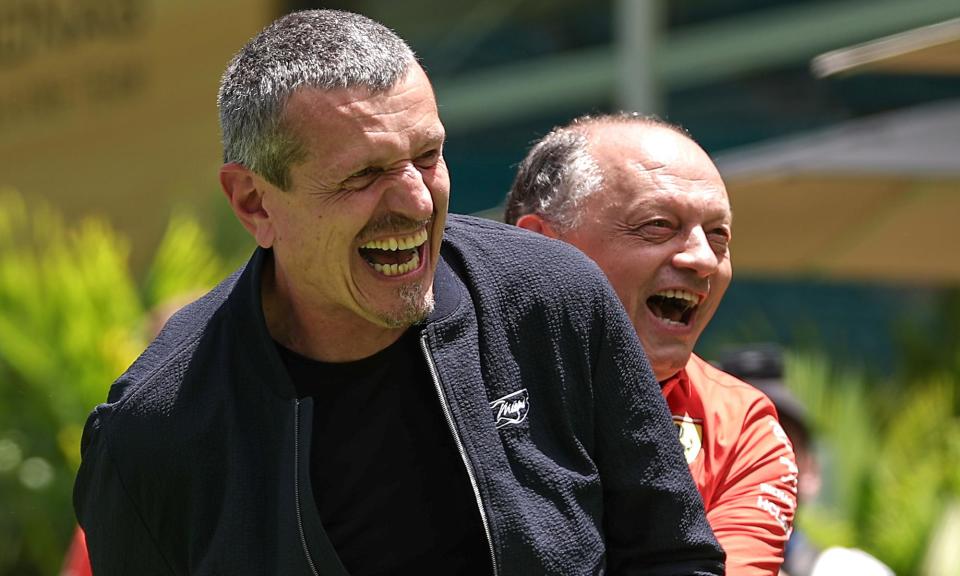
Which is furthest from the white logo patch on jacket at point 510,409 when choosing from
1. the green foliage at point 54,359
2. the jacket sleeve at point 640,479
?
the green foliage at point 54,359

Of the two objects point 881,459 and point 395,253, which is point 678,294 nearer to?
point 395,253

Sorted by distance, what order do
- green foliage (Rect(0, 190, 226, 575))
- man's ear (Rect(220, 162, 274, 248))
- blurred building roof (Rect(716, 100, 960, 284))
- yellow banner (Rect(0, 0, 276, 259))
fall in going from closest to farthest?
man's ear (Rect(220, 162, 274, 248))
blurred building roof (Rect(716, 100, 960, 284))
green foliage (Rect(0, 190, 226, 575))
yellow banner (Rect(0, 0, 276, 259))

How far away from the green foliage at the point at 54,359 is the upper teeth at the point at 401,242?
5.10 metres

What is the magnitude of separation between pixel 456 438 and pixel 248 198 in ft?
1.69

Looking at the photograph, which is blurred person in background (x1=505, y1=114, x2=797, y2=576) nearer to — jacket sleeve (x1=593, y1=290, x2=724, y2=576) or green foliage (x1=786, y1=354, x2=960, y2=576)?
jacket sleeve (x1=593, y1=290, x2=724, y2=576)

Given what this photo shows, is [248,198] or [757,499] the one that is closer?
[248,198]

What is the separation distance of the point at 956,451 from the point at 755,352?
1.33 m

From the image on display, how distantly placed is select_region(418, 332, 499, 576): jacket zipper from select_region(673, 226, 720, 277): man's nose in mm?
713

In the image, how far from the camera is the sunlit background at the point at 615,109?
607 cm

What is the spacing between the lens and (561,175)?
315 cm

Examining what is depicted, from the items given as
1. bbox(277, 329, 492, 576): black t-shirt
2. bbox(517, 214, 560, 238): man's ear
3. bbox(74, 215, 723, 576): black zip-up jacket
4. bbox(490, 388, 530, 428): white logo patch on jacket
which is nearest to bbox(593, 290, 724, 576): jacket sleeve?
bbox(74, 215, 723, 576): black zip-up jacket

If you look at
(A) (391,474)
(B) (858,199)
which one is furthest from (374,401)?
(B) (858,199)

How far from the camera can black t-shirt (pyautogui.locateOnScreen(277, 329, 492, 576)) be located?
2436 millimetres

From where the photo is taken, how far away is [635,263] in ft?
9.86
